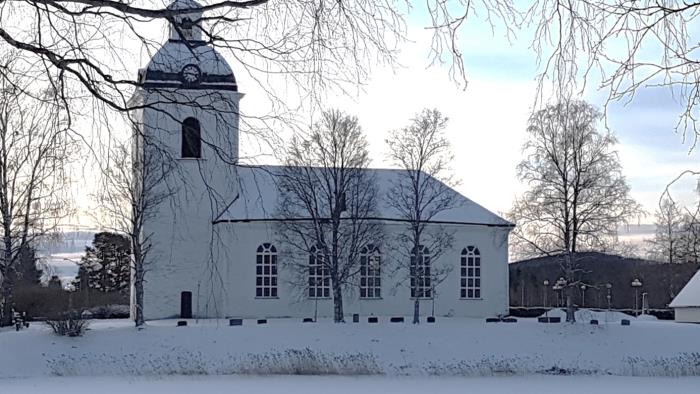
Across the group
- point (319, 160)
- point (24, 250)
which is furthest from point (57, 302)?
point (319, 160)

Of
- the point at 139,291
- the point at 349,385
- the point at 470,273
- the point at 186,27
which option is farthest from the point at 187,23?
the point at 470,273

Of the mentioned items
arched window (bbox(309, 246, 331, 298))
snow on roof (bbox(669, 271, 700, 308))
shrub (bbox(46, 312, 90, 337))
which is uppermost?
arched window (bbox(309, 246, 331, 298))

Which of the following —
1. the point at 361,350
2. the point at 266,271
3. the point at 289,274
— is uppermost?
the point at 266,271

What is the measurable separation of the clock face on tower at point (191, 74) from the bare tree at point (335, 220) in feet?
101

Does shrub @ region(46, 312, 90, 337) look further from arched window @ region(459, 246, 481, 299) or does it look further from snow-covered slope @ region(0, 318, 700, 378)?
arched window @ region(459, 246, 481, 299)

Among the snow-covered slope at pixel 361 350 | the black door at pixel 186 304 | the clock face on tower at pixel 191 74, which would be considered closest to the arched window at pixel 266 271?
the black door at pixel 186 304

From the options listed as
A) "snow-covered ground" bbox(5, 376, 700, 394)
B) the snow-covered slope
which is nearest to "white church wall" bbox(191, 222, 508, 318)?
the snow-covered slope

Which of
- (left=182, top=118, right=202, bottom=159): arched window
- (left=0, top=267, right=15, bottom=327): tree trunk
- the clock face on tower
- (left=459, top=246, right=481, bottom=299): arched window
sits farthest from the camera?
(left=459, top=246, right=481, bottom=299): arched window

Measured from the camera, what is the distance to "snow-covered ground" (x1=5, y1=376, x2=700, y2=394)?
21.6 m

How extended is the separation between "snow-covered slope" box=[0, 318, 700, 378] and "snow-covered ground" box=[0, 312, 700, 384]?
32 mm

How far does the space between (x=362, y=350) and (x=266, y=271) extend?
1232 cm

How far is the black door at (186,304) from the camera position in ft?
137

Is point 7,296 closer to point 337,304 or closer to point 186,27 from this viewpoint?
point 337,304

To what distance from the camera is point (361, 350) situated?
30.8m
